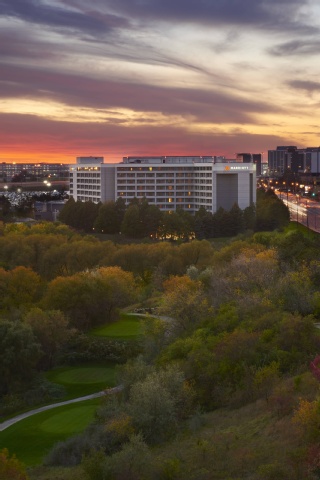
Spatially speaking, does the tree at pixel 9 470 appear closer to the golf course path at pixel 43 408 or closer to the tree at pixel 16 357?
the golf course path at pixel 43 408

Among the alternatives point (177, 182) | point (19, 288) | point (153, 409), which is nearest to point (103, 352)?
point (19, 288)

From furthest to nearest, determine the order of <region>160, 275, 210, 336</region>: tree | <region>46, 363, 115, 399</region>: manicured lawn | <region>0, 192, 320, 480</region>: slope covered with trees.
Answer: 1. <region>160, 275, 210, 336</region>: tree
2. <region>46, 363, 115, 399</region>: manicured lawn
3. <region>0, 192, 320, 480</region>: slope covered with trees

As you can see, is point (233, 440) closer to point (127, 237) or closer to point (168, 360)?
point (168, 360)

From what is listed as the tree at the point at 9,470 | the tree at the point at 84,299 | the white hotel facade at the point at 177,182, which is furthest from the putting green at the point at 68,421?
the white hotel facade at the point at 177,182

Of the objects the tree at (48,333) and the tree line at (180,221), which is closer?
the tree at (48,333)

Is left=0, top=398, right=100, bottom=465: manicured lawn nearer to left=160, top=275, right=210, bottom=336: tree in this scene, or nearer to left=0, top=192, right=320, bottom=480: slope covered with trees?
left=0, top=192, right=320, bottom=480: slope covered with trees

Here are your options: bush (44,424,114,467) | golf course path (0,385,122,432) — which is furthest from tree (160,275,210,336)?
bush (44,424,114,467)
